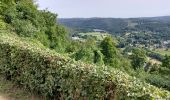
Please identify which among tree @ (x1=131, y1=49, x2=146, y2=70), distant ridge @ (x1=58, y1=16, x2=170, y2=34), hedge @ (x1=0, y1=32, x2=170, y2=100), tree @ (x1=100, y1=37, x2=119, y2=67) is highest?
hedge @ (x1=0, y1=32, x2=170, y2=100)

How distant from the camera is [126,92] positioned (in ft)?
24.1

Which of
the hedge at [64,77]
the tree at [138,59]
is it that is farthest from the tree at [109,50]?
the hedge at [64,77]

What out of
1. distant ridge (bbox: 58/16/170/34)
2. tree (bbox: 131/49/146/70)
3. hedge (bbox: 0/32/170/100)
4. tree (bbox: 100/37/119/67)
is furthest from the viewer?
distant ridge (bbox: 58/16/170/34)

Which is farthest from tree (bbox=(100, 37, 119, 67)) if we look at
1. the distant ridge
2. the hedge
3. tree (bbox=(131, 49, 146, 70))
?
the distant ridge

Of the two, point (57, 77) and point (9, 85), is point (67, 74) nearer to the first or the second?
point (57, 77)

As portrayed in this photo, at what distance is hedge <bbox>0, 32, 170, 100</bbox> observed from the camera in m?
7.50

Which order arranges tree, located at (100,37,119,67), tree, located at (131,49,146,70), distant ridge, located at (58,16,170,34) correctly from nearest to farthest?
tree, located at (100,37,119,67)
tree, located at (131,49,146,70)
distant ridge, located at (58,16,170,34)

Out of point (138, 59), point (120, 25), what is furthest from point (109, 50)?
point (120, 25)

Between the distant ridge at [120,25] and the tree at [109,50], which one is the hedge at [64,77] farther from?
the distant ridge at [120,25]

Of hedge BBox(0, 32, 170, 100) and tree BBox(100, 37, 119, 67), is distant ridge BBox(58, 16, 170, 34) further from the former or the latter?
hedge BBox(0, 32, 170, 100)

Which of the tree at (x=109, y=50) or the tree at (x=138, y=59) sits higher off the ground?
the tree at (x=109, y=50)

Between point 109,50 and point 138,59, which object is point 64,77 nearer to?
point 109,50

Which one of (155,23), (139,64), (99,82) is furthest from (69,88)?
(155,23)

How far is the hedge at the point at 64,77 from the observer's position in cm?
750
